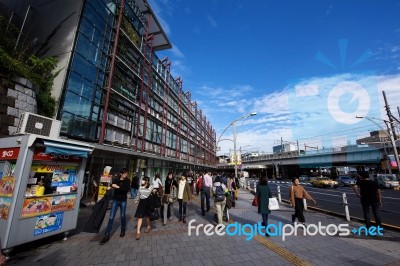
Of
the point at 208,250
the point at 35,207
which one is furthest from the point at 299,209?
the point at 35,207

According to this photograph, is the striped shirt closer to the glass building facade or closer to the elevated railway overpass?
the glass building facade

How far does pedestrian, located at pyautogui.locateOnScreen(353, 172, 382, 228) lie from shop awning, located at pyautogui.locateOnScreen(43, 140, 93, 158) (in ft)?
30.3

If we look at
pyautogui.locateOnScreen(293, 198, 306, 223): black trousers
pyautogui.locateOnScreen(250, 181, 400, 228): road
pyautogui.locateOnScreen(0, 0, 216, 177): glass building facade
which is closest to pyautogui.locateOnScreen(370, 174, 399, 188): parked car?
pyautogui.locateOnScreen(250, 181, 400, 228): road

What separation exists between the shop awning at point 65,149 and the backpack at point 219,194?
461 centimetres

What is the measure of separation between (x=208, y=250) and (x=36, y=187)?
4881mm

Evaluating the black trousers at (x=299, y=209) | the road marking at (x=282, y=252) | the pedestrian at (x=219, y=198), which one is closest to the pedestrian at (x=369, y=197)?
the black trousers at (x=299, y=209)

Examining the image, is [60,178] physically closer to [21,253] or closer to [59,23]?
[21,253]

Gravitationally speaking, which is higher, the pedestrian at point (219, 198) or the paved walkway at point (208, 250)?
the pedestrian at point (219, 198)

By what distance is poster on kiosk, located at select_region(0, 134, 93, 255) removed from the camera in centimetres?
494

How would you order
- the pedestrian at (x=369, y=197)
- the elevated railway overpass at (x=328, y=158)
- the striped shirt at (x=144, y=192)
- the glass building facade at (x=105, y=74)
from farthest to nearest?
the elevated railway overpass at (x=328, y=158) → the glass building facade at (x=105, y=74) → the pedestrian at (x=369, y=197) → the striped shirt at (x=144, y=192)

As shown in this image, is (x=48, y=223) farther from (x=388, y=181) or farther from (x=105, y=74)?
(x=388, y=181)

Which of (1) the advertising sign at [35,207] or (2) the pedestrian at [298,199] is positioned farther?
(2) the pedestrian at [298,199]

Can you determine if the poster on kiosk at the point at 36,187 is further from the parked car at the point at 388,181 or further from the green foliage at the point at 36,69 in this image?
the parked car at the point at 388,181

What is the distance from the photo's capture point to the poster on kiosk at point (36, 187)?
4.94 m
